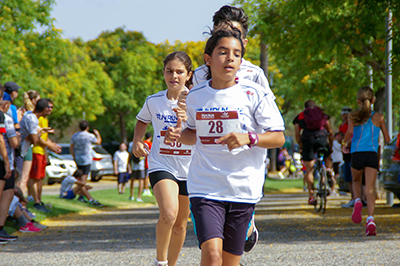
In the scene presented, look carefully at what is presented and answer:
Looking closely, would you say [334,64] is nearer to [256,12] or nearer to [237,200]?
[256,12]

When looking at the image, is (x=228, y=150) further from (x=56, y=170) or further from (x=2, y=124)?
(x=56, y=170)

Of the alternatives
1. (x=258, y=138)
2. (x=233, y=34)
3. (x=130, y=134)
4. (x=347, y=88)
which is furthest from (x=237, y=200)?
(x=130, y=134)

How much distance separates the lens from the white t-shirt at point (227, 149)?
3.64m

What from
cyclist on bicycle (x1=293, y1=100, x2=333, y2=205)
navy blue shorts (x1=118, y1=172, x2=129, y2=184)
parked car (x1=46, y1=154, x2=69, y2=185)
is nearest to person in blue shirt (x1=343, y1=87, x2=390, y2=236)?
cyclist on bicycle (x1=293, y1=100, x2=333, y2=205)

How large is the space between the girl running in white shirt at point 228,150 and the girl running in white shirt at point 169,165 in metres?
1.42

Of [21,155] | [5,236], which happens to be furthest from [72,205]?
[5,236]

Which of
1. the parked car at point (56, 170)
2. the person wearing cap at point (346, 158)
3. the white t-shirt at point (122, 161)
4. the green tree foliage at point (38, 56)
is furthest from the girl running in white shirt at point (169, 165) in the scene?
the green tree foliage at point (38, 56)

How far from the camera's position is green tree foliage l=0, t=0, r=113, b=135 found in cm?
2873

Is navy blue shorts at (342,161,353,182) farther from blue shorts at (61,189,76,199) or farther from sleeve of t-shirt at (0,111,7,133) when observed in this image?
sleeve of t-shirt at (0,111,7,133)

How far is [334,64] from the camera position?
19172 millimetres

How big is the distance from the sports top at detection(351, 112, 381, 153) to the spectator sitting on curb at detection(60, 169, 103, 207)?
7.91 metres

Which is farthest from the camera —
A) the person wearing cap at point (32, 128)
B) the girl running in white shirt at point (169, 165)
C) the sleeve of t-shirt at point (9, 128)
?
the person wearing cap at point (32, 128)

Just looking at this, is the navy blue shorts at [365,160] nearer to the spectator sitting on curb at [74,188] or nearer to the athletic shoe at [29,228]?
the athletic shoe at [29,228]

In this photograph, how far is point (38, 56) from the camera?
3091 cm
